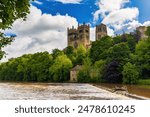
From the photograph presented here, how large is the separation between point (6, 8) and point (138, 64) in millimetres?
55932

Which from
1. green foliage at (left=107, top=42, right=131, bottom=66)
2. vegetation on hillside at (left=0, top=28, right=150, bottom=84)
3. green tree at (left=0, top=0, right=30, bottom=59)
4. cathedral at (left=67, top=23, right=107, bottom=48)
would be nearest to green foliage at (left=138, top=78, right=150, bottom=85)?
vegetation on hillside at (left=0, top=28, right=150, bottom=84)

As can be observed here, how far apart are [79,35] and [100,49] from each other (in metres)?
22.4

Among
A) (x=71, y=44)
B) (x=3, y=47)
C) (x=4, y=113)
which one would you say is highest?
(x=71, y=44)

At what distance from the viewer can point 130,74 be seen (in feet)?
214

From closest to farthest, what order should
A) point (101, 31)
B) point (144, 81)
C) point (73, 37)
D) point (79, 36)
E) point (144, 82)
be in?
point (144, 82) → point (144, 81) → point (79, 36) → point (73, 37) → point (101, 31)

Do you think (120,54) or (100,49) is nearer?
(120,54)

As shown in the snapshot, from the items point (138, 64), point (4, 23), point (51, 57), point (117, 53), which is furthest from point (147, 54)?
point (4, 23)

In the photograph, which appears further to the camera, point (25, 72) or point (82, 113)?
point (25, 72)

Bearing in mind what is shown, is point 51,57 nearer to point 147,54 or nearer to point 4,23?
point 147,54

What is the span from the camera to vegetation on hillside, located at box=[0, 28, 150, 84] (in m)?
68.6

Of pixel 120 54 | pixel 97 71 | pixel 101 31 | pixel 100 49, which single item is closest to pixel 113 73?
pixel 120 54

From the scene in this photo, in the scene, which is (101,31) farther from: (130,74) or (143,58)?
(130,74)

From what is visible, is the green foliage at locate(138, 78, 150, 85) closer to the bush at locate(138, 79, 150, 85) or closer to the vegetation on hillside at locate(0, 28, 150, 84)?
the bush at locate(138, 79, 150, 85)

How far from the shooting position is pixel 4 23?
1578cm
